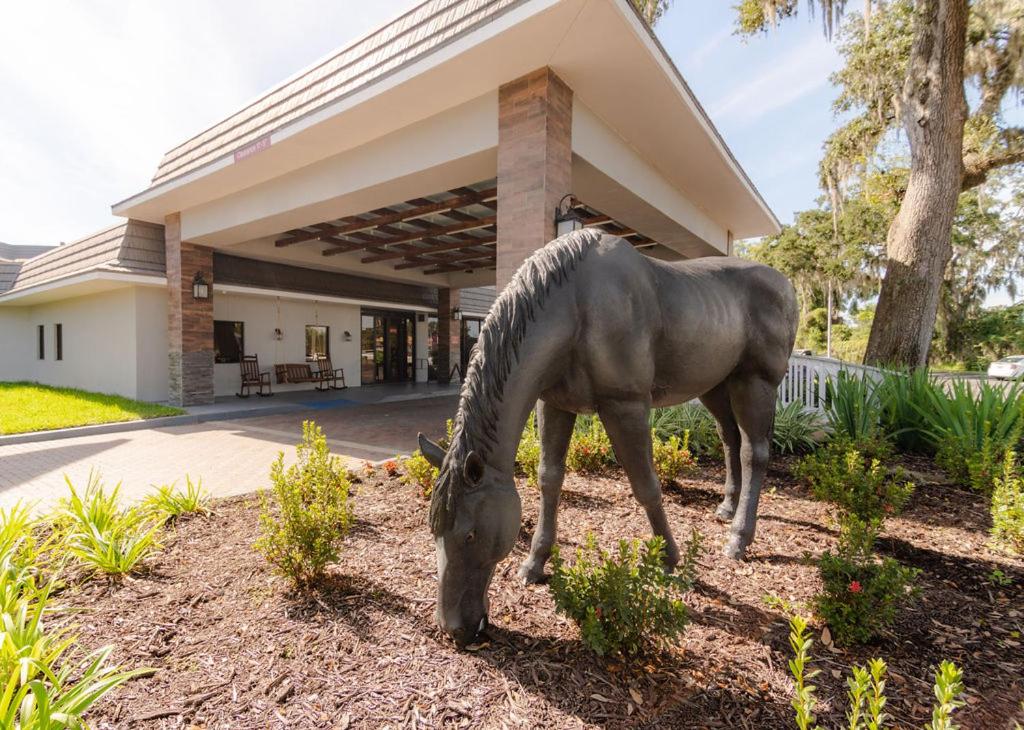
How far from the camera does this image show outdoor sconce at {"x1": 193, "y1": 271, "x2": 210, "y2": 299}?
1027cm

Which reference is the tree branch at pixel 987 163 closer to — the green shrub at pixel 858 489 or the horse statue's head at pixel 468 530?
the green shrub at pixel 858 489

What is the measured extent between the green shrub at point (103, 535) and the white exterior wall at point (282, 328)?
10173 mm

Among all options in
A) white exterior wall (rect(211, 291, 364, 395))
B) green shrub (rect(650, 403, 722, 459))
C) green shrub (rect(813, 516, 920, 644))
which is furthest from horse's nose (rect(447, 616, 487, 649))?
white exterior wall (rect(211, 291, 364, 395))

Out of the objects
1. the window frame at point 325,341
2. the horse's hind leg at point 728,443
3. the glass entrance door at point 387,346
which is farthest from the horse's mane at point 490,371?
the glass entrance door at point 387,346

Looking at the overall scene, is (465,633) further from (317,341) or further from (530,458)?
(317,341)

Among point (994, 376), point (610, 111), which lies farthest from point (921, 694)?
point (994, 376)

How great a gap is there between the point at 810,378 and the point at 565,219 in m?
4.68

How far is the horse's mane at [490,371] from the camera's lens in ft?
5.70

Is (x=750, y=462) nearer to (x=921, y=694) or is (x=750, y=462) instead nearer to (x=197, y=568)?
(x=921, y=694)

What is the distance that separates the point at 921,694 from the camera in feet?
5.57

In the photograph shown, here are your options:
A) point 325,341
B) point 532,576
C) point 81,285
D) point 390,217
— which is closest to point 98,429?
point 81,285

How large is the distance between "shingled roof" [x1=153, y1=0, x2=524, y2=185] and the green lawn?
16.0 ft

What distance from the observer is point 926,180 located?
708cm

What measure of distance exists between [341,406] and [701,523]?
1000 cm
